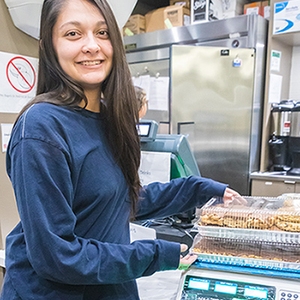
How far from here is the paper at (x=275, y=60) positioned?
2572 mm

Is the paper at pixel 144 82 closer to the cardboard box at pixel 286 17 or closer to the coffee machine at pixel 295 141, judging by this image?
the cardboard box at pixel 286 17

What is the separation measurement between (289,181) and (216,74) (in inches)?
38.2

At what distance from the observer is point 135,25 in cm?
318

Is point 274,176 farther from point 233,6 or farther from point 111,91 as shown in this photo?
point 111,91

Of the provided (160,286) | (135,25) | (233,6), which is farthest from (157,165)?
(135,25)

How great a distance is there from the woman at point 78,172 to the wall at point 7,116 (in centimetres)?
57

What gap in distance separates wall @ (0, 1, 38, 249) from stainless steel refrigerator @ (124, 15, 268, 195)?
1.44 meters

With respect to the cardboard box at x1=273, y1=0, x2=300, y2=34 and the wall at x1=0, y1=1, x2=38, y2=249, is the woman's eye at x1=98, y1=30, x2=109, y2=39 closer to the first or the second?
the wall at x1=0, y1=1, x2=38, y2=249

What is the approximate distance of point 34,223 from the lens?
2.06ft

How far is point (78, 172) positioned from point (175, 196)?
16.3 inches

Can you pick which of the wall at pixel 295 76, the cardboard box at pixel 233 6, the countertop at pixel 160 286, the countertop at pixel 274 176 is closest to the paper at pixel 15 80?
the countertop at pixel 160 286

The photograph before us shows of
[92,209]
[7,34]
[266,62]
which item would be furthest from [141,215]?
[266,62]

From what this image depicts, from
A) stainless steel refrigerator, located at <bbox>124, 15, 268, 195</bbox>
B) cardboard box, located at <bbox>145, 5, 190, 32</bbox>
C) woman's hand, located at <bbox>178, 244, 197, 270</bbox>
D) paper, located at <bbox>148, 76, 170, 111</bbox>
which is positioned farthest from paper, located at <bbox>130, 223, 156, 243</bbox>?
cardboard box, located at <bbox>145, 5, 190, 32</bbox>

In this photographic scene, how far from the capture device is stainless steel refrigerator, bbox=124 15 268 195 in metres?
2.53
